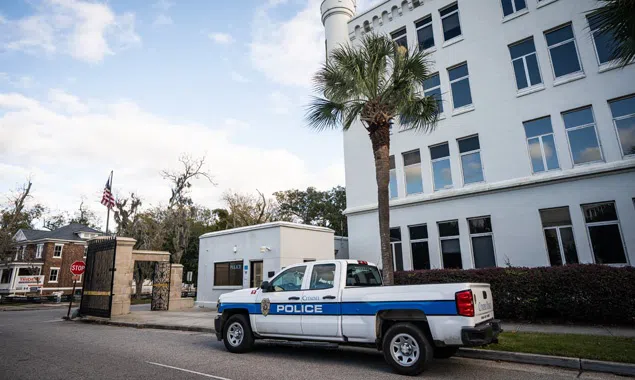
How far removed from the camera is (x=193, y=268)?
1727 inches

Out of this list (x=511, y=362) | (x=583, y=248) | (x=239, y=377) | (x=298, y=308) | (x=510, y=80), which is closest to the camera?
(x=239, y=377)

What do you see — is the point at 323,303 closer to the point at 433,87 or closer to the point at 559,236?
the point at 559,236

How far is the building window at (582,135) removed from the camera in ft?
43.1

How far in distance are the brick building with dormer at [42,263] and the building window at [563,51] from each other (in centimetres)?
4936

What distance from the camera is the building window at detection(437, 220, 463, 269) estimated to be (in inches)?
607

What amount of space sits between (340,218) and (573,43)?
3055 cm

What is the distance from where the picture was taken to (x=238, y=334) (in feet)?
26.2

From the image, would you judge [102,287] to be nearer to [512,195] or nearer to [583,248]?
[512,195]

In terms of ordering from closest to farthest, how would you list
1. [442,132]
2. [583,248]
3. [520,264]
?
[583,248] → [520,264] → [442,132]

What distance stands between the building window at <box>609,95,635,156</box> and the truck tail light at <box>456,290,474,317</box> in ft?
36.7

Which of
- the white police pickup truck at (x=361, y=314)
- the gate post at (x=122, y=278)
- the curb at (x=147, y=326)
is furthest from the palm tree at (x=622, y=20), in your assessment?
the gate post at (x=122, y=278)

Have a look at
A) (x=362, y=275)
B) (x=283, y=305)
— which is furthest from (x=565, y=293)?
(x=283, y=305)

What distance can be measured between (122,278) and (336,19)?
18150mm

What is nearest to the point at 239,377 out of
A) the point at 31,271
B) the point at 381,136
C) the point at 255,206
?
the point at 381,136
